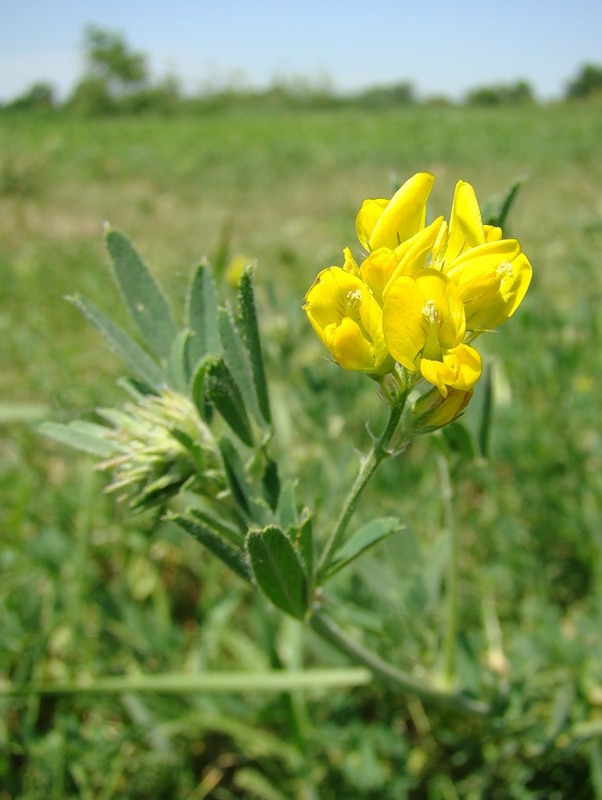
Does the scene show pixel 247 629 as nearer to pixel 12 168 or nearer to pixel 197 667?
pixel 197 667

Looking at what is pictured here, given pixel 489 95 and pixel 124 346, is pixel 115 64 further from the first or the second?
pixel 124 346

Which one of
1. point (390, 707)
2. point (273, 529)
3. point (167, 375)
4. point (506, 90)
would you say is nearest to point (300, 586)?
point (273, 529)

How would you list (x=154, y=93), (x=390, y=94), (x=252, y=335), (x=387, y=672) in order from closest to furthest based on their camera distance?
1. (x=252, y=335)
2. (x=387, y=672)
3. (x=154, y=93)
4. (x=390, y=94)

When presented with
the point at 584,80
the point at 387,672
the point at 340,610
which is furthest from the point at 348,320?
the point at 584,80

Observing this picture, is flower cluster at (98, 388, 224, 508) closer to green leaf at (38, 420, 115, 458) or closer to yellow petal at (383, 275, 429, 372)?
green leaf at (38, 420, 115, 458)

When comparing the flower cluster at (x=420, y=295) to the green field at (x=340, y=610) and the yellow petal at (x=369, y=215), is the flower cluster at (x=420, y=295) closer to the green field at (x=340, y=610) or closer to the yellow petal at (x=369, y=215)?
the yellow petal at (x=369, y=215)

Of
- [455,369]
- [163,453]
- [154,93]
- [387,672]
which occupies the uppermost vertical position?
[154,93]
